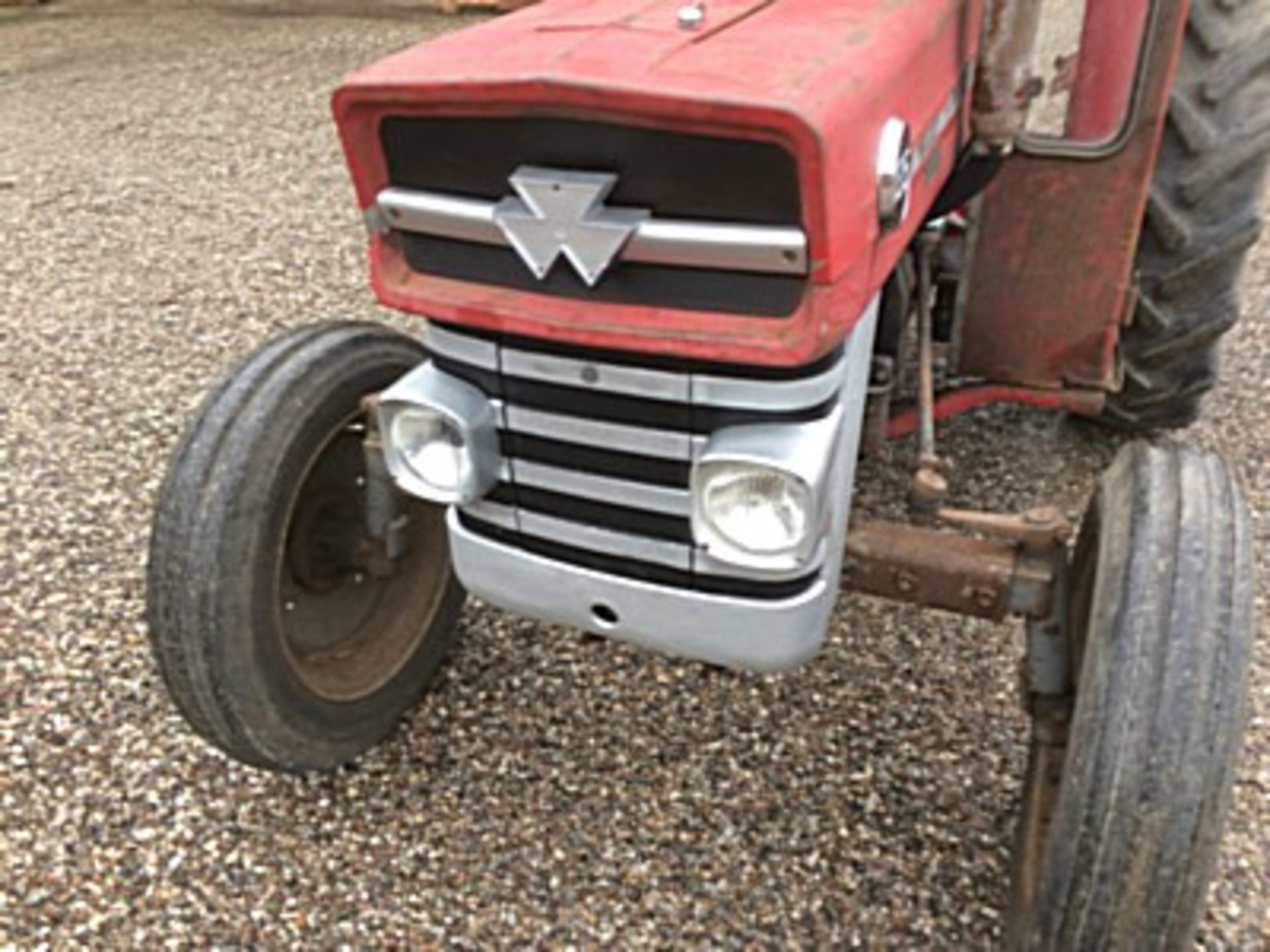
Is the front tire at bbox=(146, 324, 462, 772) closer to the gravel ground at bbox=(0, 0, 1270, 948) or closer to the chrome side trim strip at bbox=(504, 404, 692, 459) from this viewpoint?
the gravel ground at bbox=(0, 0, 1270, 948)

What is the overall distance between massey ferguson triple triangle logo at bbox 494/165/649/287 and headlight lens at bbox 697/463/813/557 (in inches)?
11.5

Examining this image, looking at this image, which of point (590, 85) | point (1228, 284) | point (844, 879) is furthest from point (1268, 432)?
point (590, 85)

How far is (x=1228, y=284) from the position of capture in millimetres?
2889

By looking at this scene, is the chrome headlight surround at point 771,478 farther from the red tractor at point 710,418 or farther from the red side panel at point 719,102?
the red side panel at point 719,102

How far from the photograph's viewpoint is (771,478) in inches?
63.4

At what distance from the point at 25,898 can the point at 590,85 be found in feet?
5.45

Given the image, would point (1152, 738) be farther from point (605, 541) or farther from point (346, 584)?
point (346, 584)

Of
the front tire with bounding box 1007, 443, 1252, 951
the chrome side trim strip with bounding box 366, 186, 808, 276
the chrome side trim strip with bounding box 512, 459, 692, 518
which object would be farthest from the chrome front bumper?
the chrome side trim strip with bounding box 366, 186, 808, 276

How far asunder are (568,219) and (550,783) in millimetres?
1223

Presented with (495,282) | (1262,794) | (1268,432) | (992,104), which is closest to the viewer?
(495,282)

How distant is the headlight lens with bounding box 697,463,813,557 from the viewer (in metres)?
1.60

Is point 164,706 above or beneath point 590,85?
beneath

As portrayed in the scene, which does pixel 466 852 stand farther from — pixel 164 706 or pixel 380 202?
pixel 380 202

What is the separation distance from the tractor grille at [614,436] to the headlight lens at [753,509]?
0.24ft
